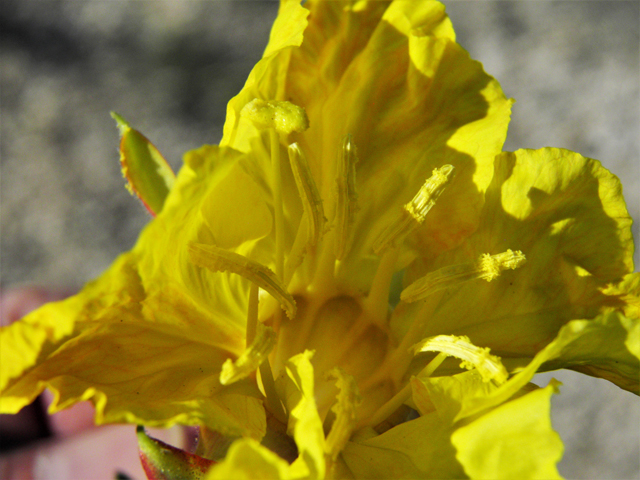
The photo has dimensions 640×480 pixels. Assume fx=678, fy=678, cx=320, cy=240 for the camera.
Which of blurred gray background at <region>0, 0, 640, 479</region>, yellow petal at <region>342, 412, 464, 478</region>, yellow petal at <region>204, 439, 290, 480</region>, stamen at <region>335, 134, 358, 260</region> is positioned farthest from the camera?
blurred gray background at <region>0, 0, 640, 479</region>

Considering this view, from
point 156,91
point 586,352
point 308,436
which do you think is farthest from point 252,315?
point 156,91


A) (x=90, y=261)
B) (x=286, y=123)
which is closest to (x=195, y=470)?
(x=286, y=123)

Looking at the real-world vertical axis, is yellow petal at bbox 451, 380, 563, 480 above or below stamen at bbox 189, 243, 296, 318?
below

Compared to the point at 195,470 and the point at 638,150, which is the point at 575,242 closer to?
the point at 195,470

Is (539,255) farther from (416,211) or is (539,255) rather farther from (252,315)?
(252,315)

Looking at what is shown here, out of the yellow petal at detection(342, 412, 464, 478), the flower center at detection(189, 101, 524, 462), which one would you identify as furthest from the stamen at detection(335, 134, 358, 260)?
the yellow petal at detection(342, 412, 464, 478)

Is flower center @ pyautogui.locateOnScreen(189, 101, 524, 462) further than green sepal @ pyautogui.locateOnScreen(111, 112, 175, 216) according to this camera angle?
No

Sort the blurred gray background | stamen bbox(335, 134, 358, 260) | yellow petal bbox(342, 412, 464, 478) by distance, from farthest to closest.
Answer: the blurred gray background
stamen bbox(335, 134, 358, 260)
yellow petal bbox(342, 412, 464, 478)

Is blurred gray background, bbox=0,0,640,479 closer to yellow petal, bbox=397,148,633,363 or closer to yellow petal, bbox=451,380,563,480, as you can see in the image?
yellow petal, bbox=397,148,633,363
